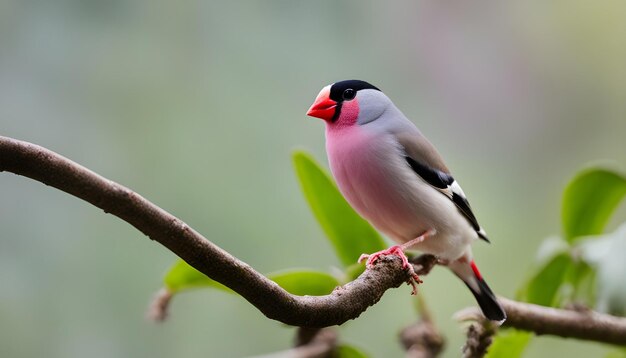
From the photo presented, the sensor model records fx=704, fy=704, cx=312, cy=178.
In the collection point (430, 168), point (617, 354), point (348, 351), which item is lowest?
point (617, 354)

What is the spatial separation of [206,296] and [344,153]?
0.74 metres

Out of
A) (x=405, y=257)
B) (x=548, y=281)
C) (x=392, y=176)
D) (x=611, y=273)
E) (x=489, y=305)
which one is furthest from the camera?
(x=548, y=281)

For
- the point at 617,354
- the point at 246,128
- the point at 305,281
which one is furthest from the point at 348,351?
the point at 246,128

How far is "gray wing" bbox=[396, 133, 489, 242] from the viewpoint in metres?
0.92

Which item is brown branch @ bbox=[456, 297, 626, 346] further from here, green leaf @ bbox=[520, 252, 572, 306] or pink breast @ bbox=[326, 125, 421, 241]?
pink breast @ bbox=[326, 125, 421, 241]

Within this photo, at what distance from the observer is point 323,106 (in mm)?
821

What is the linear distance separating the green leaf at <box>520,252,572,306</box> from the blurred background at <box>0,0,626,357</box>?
33 cm

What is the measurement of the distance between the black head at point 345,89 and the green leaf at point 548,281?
0.54m

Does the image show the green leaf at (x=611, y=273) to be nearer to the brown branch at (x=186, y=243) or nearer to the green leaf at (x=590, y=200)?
the green leaf at (x=590, y=200)

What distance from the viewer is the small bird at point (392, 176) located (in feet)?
2.77

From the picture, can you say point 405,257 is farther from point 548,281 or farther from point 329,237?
point 548,281

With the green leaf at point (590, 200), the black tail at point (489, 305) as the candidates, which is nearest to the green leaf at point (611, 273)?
the green leaf at point (590, 200)

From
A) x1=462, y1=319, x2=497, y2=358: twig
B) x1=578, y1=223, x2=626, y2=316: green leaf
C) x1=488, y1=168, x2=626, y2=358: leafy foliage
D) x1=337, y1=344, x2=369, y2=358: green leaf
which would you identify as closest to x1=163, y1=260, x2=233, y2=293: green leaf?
x1=337, y1=344, x2=369, y2=358: green leaf

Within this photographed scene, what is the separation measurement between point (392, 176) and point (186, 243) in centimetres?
38
